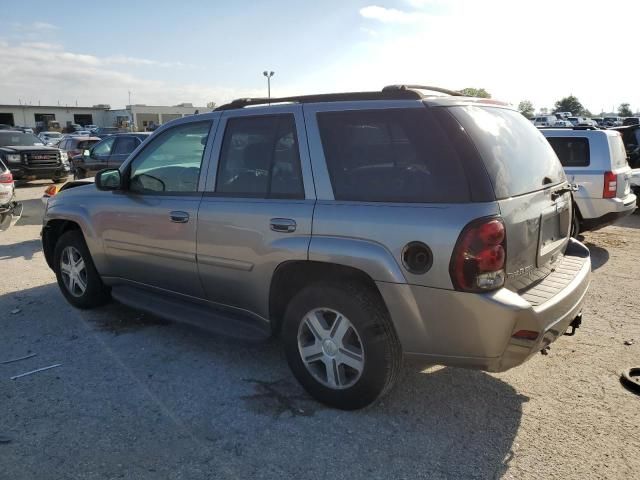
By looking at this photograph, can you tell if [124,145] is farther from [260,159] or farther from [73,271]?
[260,159]

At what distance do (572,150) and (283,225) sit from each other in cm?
610

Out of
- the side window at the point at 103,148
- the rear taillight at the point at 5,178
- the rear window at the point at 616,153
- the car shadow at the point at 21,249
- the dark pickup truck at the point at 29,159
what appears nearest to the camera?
the rear window at the point at 616,153

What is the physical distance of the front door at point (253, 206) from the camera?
330 centimetres

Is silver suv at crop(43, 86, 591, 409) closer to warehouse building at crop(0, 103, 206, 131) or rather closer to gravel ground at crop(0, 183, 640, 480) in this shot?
gravel ground at crop(0, 183, 640, 480)

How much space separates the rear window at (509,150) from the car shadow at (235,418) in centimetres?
136

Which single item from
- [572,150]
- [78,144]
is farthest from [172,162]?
[78,144]

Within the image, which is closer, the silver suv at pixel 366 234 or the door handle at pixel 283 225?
the silver suv at pixel 366 234

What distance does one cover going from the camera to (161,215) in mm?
4113

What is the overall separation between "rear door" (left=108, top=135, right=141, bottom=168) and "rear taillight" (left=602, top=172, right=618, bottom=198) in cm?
1061

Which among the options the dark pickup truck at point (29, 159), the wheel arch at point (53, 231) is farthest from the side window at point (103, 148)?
the wheel arch at point (53, 231)

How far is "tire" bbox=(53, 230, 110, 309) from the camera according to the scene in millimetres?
5020

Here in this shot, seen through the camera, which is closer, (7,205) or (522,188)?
(522,188)

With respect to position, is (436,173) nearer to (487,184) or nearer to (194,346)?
(487,184)

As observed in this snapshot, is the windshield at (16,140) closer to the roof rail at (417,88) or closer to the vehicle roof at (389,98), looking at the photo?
the vehicle roof at (389,98)
